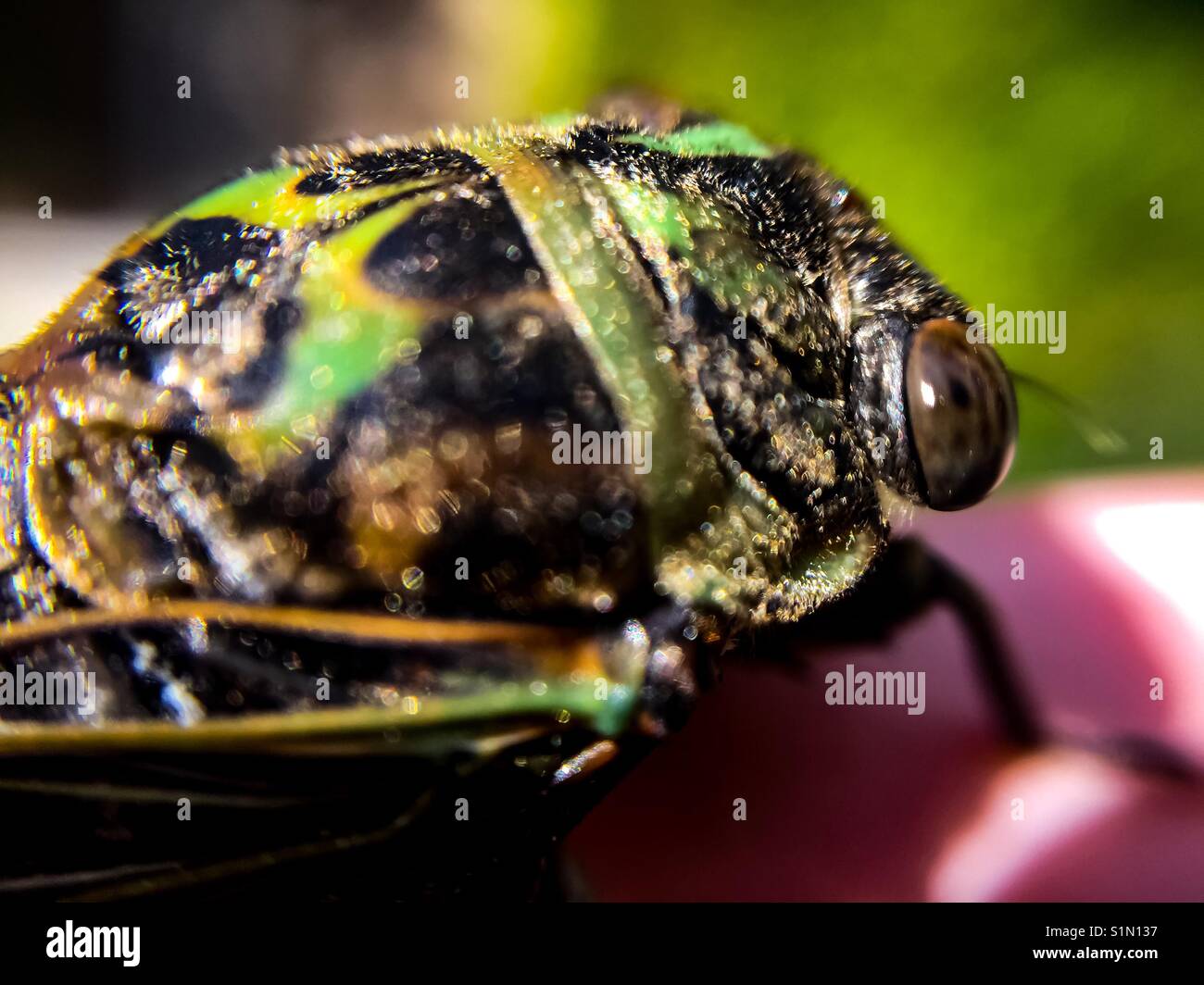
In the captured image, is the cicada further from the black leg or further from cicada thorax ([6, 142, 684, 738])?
the black leg

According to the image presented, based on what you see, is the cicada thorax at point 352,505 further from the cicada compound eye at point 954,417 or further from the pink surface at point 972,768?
the pink surface at point 972,768

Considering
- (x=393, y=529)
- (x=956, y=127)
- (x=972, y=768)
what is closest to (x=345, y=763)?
(x=393, y=529)

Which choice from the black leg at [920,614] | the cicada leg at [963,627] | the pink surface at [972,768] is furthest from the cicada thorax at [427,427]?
the pink surface at [972,768]

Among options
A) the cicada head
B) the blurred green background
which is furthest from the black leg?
the blurred green background

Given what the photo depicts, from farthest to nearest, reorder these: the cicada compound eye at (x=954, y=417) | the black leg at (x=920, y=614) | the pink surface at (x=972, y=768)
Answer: the pink surface at (x=972, y=768) < the black leg at (x=920, y=614) < the cicada compound eye at (x=954, y=417)
